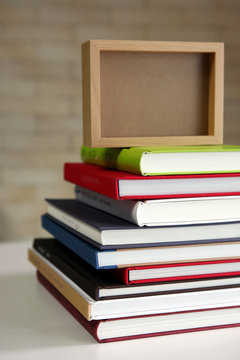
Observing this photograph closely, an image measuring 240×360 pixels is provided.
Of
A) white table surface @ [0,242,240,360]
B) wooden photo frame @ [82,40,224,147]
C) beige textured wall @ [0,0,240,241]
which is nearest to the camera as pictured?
white table surface @ [0,242,240,360]

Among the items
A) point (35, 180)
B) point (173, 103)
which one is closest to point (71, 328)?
point (173, 103)

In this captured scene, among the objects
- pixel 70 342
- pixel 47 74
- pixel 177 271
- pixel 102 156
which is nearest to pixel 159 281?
pixel 177 271

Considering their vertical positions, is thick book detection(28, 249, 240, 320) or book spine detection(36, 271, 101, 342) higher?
thick book detection(28, 249, 240, 320)

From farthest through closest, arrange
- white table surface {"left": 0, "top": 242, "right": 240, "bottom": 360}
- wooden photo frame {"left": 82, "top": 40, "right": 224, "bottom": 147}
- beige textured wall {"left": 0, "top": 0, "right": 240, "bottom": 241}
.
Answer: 1. beige textured wall {"left": 0, "top": 0, "right": 240, "bottom": 241}
2. wooden photo frame {"left": 82, "top": 40, "right": 224, "bottom": 147}
3. white table surface {"left": 0, "top": 242, "right": 240, "bottom": 360}

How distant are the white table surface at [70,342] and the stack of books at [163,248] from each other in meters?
0.02

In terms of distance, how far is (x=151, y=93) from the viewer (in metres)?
0.86

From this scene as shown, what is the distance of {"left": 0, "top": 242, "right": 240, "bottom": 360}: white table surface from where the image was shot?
0.70 metres

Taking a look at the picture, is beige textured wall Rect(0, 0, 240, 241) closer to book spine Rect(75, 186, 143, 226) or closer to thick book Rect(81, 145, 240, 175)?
book spine Rect(75, 186, 143, 226)

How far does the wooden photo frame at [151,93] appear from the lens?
0.82m

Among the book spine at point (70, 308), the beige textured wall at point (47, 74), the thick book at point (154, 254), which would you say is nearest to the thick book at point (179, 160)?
the thick book at point (154, 254)

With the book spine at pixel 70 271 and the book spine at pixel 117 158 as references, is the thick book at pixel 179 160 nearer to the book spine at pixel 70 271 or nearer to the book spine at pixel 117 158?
the book spine at pixel 117 158

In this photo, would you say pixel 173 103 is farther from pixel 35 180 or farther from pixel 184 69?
pixel 35 180

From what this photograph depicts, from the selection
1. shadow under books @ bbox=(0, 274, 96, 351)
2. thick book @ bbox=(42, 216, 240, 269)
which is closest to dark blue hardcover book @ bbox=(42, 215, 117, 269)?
thick book @ bbox=(42, 216, 240, 269)

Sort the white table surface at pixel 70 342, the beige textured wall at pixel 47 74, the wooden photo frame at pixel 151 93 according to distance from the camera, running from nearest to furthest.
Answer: the white table surface at pixel 70 342, the wooden photo frame at pixel 151 93, the beige textured wall at pixel 47 74
